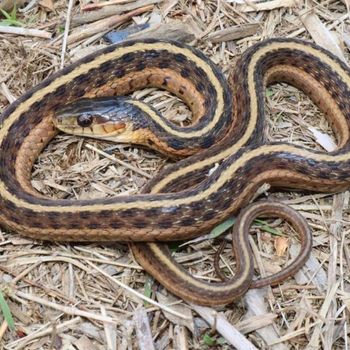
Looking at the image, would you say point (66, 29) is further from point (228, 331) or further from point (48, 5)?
point (228, 331)

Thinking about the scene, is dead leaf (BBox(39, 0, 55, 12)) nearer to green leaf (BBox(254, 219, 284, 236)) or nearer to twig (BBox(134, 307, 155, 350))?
green leaf (BBox(254, 219, 284, 236))

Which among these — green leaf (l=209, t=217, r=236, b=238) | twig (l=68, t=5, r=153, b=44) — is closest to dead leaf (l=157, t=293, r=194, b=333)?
green leaf (l=209, t=217, r=236, b=238)

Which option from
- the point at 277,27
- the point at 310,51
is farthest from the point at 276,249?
the point at 277,27

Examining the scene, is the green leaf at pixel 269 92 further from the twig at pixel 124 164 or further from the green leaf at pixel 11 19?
the green leaf at pixel 11 19

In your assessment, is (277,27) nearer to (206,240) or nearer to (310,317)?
(206,240)

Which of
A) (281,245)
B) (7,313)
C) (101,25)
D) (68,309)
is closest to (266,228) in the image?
(281,245)

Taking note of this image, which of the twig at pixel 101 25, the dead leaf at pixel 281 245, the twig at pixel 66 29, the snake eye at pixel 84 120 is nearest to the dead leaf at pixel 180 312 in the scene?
the dead leaf at pixel 281 245
